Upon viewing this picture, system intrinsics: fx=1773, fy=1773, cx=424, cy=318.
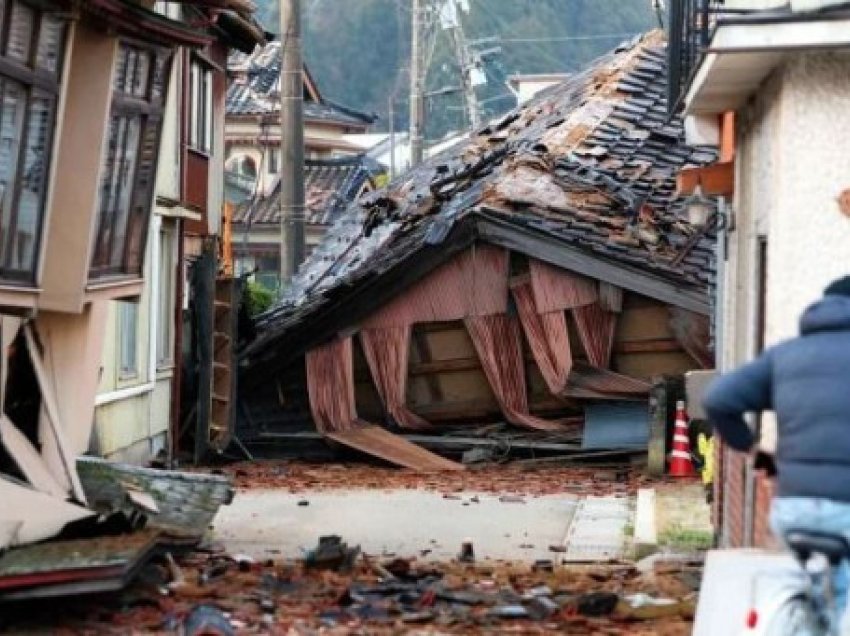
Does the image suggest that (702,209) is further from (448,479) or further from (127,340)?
(127,340)

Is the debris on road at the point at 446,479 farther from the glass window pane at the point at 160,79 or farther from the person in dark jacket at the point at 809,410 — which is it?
the person in dark jacket at the point at 809,410

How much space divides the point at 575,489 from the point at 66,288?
8.73 metres

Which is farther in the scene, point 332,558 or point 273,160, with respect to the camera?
point 273,160

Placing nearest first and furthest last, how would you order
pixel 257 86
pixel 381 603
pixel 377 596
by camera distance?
1. pixel 381 603
2. pixel 377 596
3. pixel 257 86

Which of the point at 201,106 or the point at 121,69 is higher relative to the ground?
the point at 201,106

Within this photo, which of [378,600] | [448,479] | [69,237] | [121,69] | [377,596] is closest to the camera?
[378,600]

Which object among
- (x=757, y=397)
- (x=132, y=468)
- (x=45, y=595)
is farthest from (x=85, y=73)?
(x=757, y=397)

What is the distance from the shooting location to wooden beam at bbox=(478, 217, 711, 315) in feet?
72.5

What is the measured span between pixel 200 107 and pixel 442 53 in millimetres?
54148

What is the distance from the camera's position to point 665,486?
19.9 meters

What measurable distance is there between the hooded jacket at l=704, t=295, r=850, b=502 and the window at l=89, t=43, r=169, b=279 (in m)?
7.32

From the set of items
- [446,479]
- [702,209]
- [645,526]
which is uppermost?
[702,209]

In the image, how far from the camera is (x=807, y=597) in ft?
21.8

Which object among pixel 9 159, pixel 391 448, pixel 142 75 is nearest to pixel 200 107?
pixel 391 448
